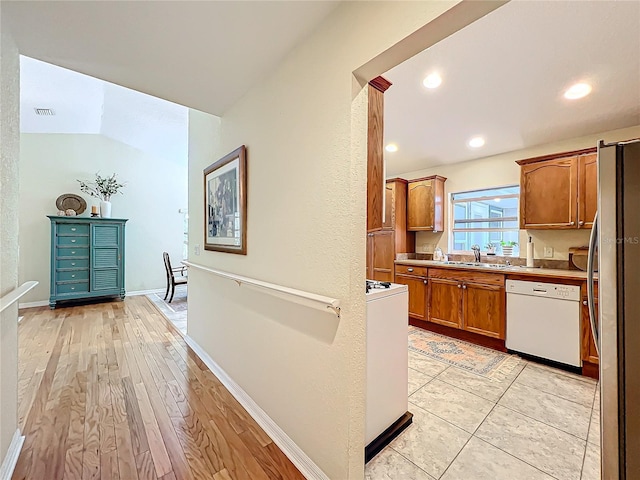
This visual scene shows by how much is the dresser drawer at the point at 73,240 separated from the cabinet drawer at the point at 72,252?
9 centimetres

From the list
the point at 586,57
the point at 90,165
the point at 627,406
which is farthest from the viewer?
→ the point at 90,165

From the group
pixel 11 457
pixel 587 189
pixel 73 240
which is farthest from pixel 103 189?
pixel 587 189

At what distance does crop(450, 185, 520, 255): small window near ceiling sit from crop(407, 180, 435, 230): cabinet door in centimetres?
43

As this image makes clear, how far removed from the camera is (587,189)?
9.11 ft

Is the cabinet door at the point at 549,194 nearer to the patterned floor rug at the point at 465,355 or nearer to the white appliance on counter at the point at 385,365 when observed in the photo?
the patterned floor rug at the point at 465,355

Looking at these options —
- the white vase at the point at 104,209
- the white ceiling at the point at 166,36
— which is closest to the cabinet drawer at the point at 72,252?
the white vase at the point at 104,209

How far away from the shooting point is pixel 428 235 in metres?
4.45

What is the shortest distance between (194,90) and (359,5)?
146cm

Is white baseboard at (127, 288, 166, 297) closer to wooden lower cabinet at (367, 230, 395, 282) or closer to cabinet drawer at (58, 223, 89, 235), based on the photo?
cabinet drawer at (58, 223, 89, 235)

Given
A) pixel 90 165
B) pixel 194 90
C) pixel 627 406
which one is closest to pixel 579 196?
pixel 627 406

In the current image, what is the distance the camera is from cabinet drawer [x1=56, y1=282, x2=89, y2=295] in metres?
4.60

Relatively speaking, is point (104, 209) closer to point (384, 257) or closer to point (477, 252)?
point (384, 257)

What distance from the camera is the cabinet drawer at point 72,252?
457cm

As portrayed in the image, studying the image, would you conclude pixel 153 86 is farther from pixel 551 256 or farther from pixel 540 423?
pixel 551 256
